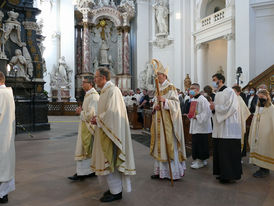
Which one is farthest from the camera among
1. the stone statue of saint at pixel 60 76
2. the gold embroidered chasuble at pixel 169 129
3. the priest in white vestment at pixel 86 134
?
the stone statue of saint at pixel 60 76

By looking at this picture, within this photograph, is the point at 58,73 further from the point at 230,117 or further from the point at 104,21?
the point at 230,117

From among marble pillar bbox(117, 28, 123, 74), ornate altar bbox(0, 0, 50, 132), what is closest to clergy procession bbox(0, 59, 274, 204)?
ornate altar bbox(0, 0, 50, 132)

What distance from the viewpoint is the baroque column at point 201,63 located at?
1911 cm

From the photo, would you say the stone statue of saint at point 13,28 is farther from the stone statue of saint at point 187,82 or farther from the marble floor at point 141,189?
the stone statue of saint at point 187,82

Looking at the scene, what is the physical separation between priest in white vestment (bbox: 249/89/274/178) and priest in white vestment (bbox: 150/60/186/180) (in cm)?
154

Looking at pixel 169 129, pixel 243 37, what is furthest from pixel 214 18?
pixel 169 129

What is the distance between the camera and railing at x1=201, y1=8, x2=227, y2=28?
16.6 m

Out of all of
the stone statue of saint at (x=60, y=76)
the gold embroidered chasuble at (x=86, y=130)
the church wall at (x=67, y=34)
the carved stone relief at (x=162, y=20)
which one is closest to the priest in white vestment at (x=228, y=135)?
the gold embroidered chasuble at (x=86, y=130)

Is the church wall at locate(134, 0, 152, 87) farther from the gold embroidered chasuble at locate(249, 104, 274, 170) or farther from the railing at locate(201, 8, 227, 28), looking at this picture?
the gold embroidered chasuble at locate(249, 104, 274, 170)

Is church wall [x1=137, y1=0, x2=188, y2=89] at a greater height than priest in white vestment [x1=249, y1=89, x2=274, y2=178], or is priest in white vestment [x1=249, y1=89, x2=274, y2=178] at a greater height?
church wall [x1=137, y1=0, x2=188, y2=89]

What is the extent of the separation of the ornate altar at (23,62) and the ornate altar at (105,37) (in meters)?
11.6

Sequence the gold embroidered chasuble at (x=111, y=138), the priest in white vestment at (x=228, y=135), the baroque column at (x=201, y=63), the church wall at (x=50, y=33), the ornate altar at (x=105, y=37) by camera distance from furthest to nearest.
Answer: the ornate altar at (x=105, y=37) < the church wall at (x=50, y=33) < the baroque column at (x=201, y=63) < the priest in white vestment at (x=228, y=135) < the gold embroidered chasuble at (x=111, y=138)

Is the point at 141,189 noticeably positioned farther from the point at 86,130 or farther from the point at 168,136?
the point at 86,130

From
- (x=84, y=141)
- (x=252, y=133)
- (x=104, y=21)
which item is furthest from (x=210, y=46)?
(x=84, y=141)
